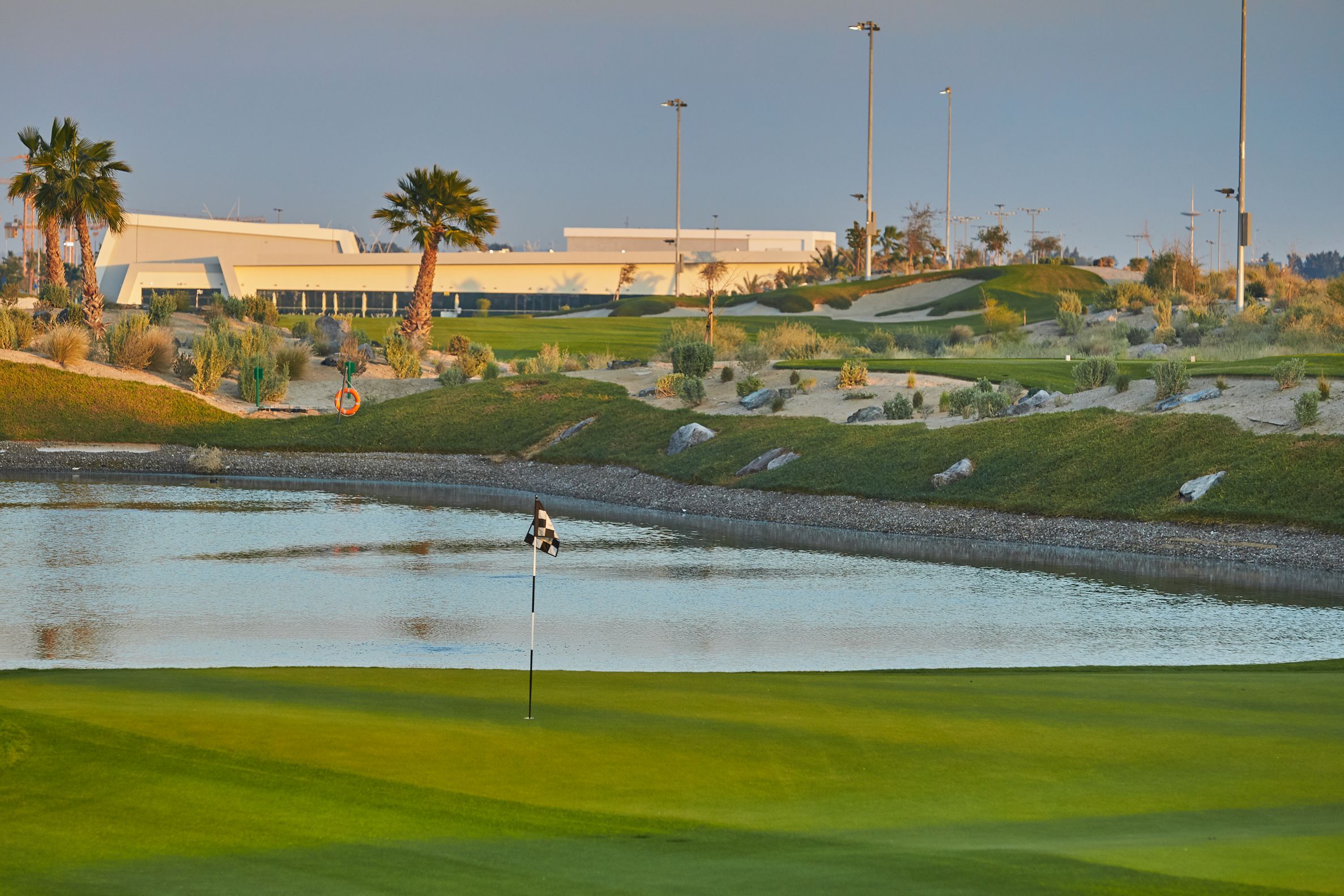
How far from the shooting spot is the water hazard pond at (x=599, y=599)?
13.4m

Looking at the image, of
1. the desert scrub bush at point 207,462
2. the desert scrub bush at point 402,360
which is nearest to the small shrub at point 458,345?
the desert scrub bush at point 402,360

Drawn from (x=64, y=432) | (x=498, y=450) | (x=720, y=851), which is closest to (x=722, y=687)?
(x=720, y=851)

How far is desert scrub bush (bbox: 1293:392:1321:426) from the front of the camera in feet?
75.2

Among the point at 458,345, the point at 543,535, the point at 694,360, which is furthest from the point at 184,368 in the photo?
the point at 543,535

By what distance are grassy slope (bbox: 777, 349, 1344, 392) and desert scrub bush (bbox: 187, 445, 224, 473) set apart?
13.9 m

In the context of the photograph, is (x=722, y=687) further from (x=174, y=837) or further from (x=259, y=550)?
(x=259, y=550)

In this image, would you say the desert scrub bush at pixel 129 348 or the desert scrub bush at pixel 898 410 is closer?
the desert scrub bush at pixel 898 410

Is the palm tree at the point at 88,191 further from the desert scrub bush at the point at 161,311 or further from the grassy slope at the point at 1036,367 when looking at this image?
the grassy slope at the point at 1036,367

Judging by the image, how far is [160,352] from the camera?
139 feet

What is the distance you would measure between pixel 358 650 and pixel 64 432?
83.6 ft

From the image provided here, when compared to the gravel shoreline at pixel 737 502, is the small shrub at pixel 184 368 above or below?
above

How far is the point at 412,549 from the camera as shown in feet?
69.0

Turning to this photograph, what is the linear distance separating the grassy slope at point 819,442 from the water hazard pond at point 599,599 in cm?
226

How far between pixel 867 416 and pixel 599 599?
47.3 ft
